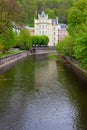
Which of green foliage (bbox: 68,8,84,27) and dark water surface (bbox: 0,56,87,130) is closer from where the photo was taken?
dark water surface (bbox: 0,56,87,130)

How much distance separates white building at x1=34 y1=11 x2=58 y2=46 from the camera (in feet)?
509

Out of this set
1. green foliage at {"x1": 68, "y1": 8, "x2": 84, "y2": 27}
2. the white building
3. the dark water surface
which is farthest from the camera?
the white building

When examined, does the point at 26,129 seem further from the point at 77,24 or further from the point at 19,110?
the point at 77,24

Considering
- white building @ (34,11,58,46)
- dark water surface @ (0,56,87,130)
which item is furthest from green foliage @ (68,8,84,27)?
white building @ (34,11,58,46)

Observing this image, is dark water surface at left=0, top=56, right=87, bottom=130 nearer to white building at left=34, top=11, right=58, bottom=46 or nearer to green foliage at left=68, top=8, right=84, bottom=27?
green foliage at left=68, top=8, right=84, bottom=27

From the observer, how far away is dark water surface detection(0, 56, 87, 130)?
83.3 ft

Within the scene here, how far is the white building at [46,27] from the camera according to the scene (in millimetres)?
155250

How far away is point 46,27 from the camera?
512 ft

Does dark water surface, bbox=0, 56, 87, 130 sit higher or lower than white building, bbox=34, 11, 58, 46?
lower

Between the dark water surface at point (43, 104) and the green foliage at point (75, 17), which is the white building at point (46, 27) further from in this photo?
the dark water surface at point (43, 104)

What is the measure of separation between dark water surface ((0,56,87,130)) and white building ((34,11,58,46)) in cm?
10946

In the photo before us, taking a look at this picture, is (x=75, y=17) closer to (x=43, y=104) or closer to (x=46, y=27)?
(x=43, y=104)

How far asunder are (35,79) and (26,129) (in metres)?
23.9

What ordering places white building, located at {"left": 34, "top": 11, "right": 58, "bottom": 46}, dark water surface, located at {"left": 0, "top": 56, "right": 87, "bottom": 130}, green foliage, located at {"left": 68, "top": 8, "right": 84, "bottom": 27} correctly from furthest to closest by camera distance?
white building, located at {"left": 34, "top": 11, "right": 58, "bottom": 46} < green foliage, located at {"left": 68, "top": 8, "right": 84, "bottom": 27} < dark water surface, located at {"left": 0, "top": 56, "right": 87, "bottom": 130}
